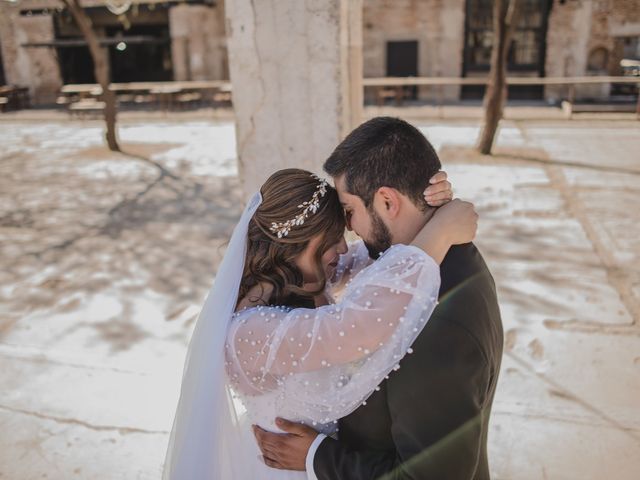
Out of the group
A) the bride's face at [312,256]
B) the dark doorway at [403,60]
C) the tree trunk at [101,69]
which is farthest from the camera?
the dark doorway at [403,60]

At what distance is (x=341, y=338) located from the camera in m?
1.37

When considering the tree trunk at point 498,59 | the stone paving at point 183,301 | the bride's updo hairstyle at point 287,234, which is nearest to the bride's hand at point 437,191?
the bride's updo hairstyle at point 287,234

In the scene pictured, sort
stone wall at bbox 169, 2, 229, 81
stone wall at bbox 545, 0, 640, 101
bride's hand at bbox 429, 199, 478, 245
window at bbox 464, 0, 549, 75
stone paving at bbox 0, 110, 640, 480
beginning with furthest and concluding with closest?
1. stone wall at bbox 169, 2, 229, 81
2. window at bbox 464, 0, 549, 75
3. stone wall at bbox 545, 0, 640, 101
4. stone paving at bbox 0, 110, 640, 480
5. bride's hand at bbox 429, 199, 478, 245

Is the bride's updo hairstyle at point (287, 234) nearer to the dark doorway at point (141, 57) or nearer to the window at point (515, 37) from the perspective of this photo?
the window at point (515, 37)

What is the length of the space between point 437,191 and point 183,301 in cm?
345

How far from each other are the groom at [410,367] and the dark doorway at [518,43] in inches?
702

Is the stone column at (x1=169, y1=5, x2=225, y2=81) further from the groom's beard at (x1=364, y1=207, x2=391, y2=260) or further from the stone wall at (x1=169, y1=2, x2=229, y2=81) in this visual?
the groom's beard at (x1=364, y1=207, x2=391, y2=260)

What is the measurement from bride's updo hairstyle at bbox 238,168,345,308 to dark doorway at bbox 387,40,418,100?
17.3m

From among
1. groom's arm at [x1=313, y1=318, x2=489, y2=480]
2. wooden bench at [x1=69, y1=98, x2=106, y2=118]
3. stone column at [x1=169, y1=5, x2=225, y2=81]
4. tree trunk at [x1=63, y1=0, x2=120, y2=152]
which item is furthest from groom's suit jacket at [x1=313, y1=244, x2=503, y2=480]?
stone column at [x1=169, y1=5, x2=225, y2=81]

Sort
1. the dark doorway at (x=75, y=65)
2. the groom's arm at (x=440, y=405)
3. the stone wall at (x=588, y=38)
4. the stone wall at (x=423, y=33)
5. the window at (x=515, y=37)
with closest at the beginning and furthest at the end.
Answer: the groom's arm at (x=440, y=405)
the stone wall at (x=588, y=38)
the window at (x=515, y=37)
the stone wall at (x=423, y=33)
the dark doorway at (x=75, y=65)

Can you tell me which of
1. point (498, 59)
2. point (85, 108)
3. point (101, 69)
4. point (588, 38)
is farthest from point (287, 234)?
point (588, 38)

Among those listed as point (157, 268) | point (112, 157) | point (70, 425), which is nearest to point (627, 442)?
point (70, 425)

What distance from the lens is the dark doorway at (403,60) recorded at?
18344mm

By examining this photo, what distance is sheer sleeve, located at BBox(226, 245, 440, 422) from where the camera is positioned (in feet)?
4.30
